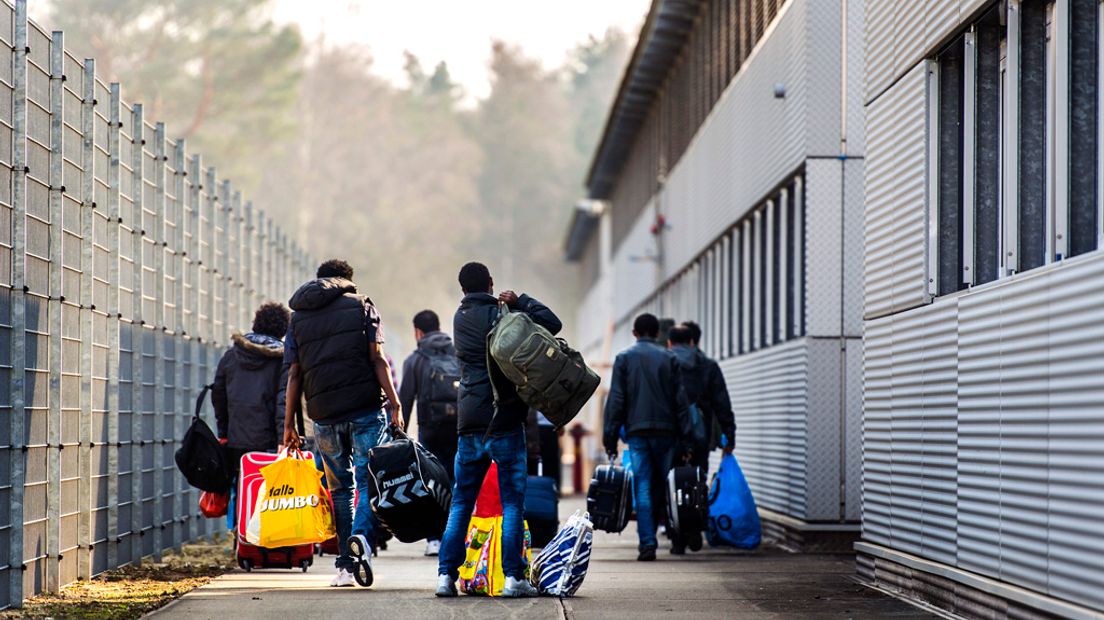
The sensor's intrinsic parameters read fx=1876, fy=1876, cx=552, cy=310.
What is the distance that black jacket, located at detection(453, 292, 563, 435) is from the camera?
1065 centimetres

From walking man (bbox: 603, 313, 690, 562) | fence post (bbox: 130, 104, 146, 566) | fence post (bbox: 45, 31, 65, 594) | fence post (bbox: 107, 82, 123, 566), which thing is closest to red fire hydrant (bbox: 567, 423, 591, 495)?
walking man (bbox: 603, 313, 690, 562)

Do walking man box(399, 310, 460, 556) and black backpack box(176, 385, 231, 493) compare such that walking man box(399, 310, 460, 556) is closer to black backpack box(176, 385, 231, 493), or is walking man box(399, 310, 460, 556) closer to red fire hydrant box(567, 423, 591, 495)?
black backpack box(176, 385, 231, 493)

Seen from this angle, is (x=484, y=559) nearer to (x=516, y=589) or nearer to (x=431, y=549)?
(x=516, y=589)

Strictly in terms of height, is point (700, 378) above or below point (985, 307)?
below

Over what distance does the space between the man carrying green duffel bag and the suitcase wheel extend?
1.52m

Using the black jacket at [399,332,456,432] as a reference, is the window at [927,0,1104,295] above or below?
above

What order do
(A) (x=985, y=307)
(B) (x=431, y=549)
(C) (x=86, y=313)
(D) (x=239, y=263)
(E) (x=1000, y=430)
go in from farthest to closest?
(D) (x=239, y=263) < (B) (x=431, y=549) < (C) (x=86, y=313) < (A) (x=985, y=307) < (E) (x=1000, y=430)

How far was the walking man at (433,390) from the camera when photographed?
571 inches

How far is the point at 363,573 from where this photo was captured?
11.3 meters

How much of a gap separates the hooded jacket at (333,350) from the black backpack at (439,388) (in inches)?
126

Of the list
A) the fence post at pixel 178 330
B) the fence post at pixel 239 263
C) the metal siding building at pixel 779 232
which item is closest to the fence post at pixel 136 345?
the fence post at pixel 178 330

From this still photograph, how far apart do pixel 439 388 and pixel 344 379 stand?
348 centimetres

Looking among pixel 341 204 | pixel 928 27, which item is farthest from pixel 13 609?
pixel 341 204

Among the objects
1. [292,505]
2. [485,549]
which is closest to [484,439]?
[485,549]
